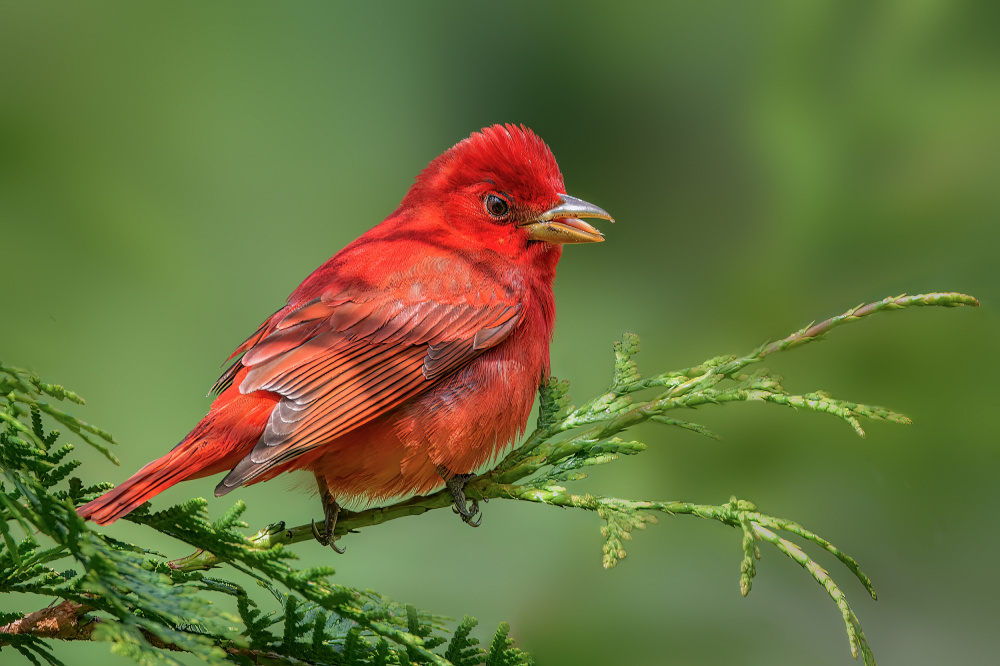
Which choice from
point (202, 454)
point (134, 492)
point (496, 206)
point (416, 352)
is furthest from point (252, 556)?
point (496, 206)

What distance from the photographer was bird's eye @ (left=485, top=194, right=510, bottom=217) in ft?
9.37

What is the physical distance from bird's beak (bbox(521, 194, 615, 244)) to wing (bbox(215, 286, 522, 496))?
1.02 feet

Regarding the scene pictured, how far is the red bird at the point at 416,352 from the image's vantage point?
211 cm

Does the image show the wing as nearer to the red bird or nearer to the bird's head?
the red bird

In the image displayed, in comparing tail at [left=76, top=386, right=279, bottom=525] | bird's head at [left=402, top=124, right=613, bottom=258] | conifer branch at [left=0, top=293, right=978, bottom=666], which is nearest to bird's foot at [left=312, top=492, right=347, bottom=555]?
conifer branch at [left=0, top=293, right=978, bottom=666]

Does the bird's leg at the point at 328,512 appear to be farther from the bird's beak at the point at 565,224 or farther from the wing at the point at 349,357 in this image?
the bird's beak at the point at 565,224

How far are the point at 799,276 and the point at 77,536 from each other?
358cm

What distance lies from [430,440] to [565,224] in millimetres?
909

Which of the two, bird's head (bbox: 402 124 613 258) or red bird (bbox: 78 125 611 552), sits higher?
bird's head (bbox: 402 124 613 258)

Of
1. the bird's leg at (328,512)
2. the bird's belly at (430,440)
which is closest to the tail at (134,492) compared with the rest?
the bird's belly at (430,440)

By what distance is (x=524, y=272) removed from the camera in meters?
2.80

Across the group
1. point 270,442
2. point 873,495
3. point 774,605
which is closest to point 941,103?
point 873,495

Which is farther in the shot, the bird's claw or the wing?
the bird's claw

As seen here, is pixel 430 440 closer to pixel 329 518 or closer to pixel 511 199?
pixel 329 518
